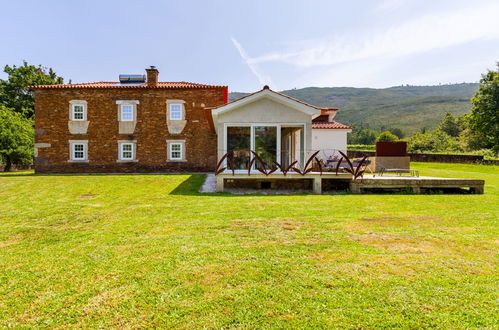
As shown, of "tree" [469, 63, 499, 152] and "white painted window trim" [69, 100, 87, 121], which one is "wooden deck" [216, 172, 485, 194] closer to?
"white painted window trim" [69, 100, 87, 121]

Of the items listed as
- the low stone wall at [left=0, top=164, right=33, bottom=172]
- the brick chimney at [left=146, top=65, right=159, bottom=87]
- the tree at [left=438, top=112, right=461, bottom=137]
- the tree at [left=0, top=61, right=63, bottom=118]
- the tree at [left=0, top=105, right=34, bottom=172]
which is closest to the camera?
the brick chimney at [left=146, top=65, right=159, bottom=87]

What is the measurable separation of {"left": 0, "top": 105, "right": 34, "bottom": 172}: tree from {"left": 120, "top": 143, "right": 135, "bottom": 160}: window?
42.8 ft

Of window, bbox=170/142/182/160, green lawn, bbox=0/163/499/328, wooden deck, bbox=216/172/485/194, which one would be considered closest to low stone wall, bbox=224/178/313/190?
wooden deck, bbox=216/172/485/194

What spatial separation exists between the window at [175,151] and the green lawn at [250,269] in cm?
1405

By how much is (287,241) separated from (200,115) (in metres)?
17.2

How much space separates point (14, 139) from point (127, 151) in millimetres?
13874

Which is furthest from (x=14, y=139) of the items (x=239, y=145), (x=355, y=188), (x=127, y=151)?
(x=355, y=188)

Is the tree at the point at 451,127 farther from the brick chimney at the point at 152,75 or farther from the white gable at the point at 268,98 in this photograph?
the white gable at the point at 268,98

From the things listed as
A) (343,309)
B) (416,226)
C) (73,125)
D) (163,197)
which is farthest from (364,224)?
(73,125)

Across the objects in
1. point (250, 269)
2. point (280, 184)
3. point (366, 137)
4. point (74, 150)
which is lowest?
point (250, 269)

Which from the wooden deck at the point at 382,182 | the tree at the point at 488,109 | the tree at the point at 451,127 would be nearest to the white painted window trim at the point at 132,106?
the wooden deck at the point at 382,182

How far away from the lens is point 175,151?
20797mm

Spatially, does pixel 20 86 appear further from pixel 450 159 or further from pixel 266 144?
pixel 450 159

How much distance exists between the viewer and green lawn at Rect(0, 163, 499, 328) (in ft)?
8.62
